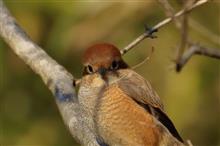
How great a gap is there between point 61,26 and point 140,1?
65 centimetres

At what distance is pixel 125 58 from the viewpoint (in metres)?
6.86

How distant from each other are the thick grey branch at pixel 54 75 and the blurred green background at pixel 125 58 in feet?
4.62

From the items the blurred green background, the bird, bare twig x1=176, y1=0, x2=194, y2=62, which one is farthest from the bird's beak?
the blurred green background

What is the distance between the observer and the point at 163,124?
512 centimetres

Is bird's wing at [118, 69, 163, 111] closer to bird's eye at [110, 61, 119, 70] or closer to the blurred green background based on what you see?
bird's eye at [110, 61, 119, 70]

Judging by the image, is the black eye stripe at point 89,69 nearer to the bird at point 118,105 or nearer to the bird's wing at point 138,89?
the bird at point 118,105

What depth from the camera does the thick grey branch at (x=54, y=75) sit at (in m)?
4.59

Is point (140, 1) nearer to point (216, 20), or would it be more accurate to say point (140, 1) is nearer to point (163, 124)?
point (216, 20)

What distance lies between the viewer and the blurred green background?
6.78m

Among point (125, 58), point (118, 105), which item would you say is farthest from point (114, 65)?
point (125, 58)

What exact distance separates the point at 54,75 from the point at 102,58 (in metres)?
0.30

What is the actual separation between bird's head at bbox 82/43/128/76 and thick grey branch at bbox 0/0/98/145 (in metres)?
0.16

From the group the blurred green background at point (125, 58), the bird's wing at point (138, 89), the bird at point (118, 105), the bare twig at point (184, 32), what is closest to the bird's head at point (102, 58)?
the bird at point (118, 105)

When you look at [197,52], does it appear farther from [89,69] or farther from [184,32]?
[89,69]
